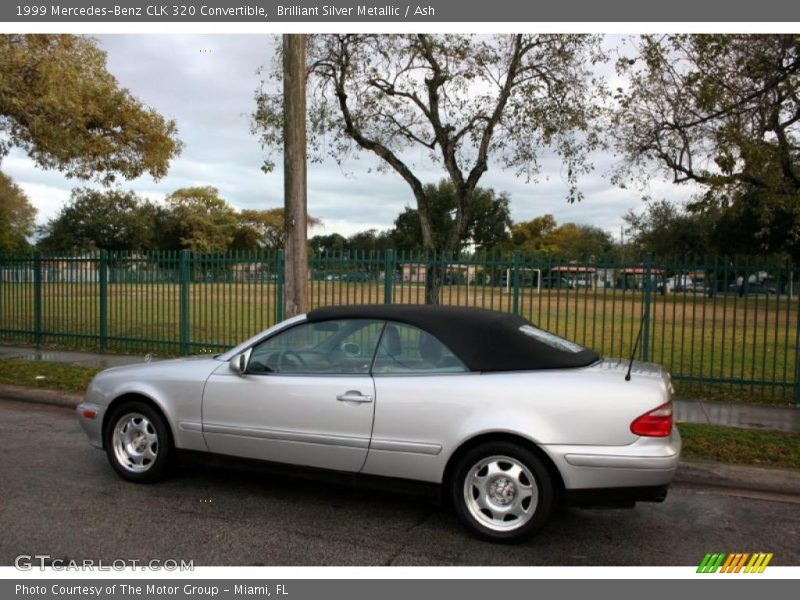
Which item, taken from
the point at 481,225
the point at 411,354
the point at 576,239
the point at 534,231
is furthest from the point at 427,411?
the point at 534,231

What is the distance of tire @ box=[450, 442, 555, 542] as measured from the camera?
401cm

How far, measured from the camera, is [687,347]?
15.5m

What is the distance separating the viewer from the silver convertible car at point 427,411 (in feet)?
13.0

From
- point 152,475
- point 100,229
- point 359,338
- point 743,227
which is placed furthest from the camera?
point 100,229

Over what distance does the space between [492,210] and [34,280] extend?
48612 millimetres

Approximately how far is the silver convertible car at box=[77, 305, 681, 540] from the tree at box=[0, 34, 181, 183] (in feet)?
25.7

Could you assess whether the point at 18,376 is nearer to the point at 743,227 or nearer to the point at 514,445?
the point at 514,445

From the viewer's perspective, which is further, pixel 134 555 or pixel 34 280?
pixel 34 280

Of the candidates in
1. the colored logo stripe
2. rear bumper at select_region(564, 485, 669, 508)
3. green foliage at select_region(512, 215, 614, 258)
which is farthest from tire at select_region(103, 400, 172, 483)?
green foliage at select_region(512, 215, 614, 258)

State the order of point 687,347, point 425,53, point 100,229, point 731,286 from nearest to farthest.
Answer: point 731,286 < point 425,53 < point 687,347 < point 100,229

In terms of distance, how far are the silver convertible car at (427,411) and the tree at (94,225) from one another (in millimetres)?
68448

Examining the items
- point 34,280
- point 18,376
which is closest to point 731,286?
point 18,376

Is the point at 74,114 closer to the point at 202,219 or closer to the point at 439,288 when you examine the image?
the point at 439,288

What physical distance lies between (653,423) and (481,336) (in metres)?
1.21
